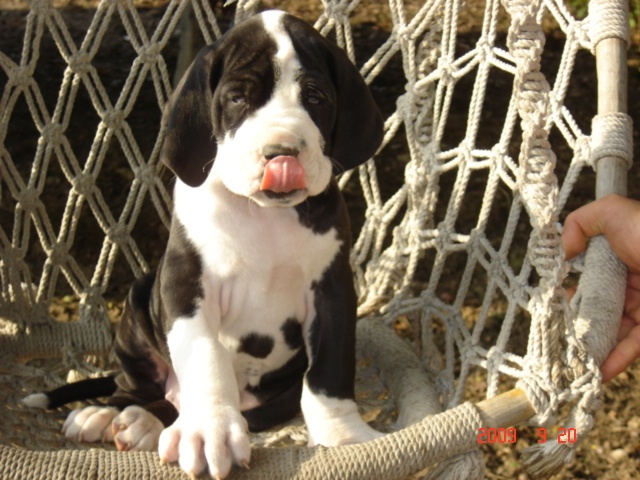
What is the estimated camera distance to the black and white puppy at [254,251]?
56.0 inches

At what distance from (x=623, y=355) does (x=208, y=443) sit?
37.3 inches

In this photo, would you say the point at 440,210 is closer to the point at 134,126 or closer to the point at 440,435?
the point at 134,126

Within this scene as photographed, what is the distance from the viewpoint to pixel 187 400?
1.50 m

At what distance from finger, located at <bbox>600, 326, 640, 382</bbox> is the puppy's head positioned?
662 millimetres

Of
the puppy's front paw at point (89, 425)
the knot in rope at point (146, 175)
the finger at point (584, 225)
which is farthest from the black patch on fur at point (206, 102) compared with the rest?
the finger at point (584, 225)

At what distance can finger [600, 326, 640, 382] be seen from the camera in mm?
1768

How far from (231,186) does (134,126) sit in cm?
211

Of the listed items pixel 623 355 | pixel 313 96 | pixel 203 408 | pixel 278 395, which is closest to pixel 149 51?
pixel 313 96

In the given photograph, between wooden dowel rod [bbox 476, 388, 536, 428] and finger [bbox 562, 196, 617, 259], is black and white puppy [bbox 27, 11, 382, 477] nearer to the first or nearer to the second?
wooden dowel rod [bbox 476, 388, 536, 428]

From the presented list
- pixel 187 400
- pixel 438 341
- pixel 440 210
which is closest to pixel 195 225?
pixel 187 400

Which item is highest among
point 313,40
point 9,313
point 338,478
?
point 313,40

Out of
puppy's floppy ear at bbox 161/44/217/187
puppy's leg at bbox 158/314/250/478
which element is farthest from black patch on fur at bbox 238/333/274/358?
puppy's floppy ear at bbox 161/44/217/187

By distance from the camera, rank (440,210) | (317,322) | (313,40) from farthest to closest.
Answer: (440,210) → (317,322) → (313,40)

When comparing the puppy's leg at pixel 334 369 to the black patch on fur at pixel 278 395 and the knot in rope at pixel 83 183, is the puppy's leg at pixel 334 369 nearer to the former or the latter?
the black patch on fur at pixel 278 395
